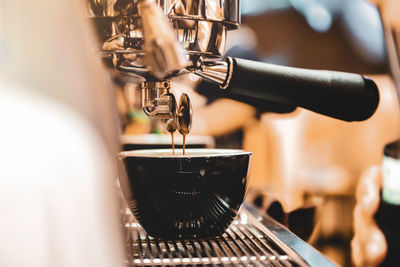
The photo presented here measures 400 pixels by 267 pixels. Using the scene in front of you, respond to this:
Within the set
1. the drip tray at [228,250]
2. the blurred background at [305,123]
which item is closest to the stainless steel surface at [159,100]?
the drip tray at [228,250]

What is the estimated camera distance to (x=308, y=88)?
0.61 m

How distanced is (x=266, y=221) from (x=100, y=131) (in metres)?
0.48

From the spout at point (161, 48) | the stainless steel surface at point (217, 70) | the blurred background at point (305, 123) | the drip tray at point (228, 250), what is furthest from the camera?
the blurred background at point (305, 123)

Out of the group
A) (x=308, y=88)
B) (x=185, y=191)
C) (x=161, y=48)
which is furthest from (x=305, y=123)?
(x=161, y=48)

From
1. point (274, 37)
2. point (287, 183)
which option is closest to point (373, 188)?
point (287, 183)

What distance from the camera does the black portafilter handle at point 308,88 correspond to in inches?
23.8

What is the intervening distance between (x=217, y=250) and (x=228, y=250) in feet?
0.04

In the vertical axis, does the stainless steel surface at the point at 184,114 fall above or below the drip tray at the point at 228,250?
above

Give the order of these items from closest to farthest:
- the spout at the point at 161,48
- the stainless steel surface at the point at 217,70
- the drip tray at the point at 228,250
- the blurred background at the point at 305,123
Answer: the spout at the point at 161,48 < the drip tray at the point at 228,250 < the stainless steel surface at the point at 217,70 < the blurred background at the point at 305,123

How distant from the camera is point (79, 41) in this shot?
0.86 ft

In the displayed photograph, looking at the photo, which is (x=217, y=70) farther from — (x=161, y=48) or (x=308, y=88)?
(x=161, y=48)

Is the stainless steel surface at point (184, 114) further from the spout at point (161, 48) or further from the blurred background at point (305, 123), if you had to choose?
the blurred background at point (305, 123)

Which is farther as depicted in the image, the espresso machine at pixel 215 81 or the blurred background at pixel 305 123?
the blurred background at pixel 305 123

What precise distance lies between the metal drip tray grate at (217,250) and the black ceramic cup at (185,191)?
18 mm
